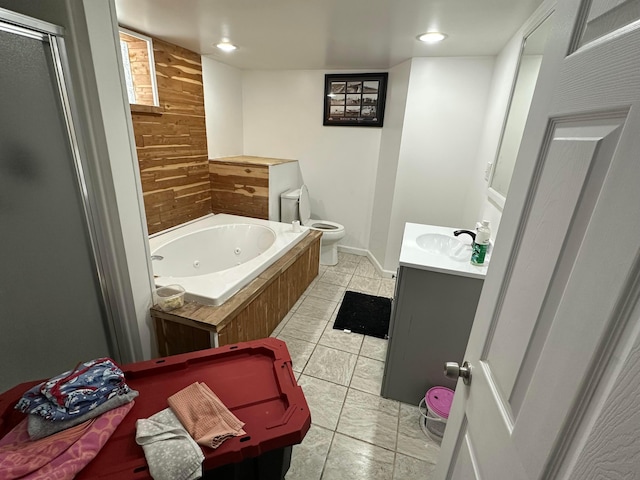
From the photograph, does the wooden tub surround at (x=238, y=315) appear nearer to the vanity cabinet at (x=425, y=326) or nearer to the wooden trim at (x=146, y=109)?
the vanity cabinet at (x=425, y=326)

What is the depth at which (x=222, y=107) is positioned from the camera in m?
3.28

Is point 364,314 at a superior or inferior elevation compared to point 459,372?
inferior

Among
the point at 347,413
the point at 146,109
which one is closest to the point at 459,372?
the point at 347,413

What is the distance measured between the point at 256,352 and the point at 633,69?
4.50 feet

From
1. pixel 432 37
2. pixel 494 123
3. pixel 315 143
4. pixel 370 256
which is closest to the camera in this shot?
pixel 432 37

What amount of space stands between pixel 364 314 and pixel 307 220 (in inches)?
57.4

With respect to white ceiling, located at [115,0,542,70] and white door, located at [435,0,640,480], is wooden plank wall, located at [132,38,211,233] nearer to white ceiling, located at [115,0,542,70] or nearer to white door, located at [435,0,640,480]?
white ceiling, located at [115,0,542,70]

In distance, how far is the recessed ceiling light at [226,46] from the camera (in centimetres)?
247

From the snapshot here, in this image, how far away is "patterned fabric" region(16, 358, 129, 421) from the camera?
875mm

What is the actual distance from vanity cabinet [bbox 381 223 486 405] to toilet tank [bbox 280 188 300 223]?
6.67 feet

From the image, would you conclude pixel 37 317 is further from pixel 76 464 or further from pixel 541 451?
pixel 541 451

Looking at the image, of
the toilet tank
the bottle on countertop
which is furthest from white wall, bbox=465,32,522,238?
the toilet tank

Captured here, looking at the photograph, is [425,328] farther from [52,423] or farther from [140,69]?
[140,69]

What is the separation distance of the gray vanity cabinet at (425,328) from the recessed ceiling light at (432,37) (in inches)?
65.8
